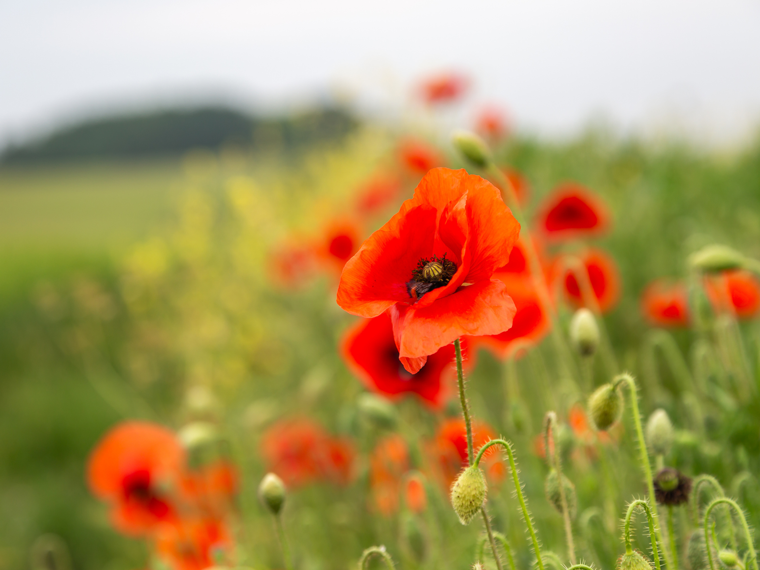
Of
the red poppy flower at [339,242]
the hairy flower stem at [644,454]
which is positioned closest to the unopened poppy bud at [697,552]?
the hairy flower stem at [644,454]

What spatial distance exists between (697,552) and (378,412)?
0.65m

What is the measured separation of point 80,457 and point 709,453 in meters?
4.17

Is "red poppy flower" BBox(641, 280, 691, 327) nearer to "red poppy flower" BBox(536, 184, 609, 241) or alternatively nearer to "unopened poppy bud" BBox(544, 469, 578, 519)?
"red poppy flower" BBox(536, 184, 609, 241)

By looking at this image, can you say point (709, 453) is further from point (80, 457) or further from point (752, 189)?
point (80, 457)

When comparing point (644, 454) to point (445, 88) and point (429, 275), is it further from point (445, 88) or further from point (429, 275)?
point (445, 88)

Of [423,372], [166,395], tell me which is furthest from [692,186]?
[166,395]

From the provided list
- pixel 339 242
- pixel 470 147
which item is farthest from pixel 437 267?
pixel 339 242

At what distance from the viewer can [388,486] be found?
1741 mm

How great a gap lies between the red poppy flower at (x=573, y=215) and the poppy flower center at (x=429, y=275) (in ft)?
3.59

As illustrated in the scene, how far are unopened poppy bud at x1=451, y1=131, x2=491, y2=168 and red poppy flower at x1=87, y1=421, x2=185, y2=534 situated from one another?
1.15 meters

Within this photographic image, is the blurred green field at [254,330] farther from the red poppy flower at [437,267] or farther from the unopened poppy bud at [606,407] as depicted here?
the red poppy flower at [437,267]

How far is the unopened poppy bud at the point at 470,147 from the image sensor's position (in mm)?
1255

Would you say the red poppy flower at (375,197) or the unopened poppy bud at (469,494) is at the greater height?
the red poppy flower at (375,197)

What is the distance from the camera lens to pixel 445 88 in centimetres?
385
